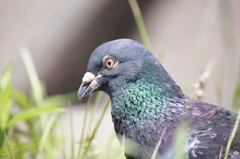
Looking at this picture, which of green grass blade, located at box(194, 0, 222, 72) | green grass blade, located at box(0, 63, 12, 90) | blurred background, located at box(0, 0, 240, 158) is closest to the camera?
green grass blade, located at box(194, 0, 222, 72)

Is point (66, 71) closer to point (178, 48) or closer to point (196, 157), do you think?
point (178, 48)

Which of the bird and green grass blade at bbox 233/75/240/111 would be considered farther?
green grass blade at bbox 233/75/240/111

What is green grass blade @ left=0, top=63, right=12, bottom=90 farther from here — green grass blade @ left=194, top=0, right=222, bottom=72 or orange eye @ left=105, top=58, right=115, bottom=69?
green grass blade @ left=194, top=0, right=222, bottom=72

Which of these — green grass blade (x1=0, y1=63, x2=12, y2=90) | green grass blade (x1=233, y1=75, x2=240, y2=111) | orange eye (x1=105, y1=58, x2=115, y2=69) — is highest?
green grass blade (x1=0, y1=63, x2=12, y2=90)

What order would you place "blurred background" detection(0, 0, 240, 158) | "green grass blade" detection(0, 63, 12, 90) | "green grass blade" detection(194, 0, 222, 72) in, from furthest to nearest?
"blurred background" detection(0, 0, 240, 158) < "green grass blade" detection(0, 63, 12, 90) < "green grass blade" detection(194, 0, 222, 72)

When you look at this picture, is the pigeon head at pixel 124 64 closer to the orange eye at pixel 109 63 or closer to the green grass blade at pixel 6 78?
the orange eye at pixel 109 63

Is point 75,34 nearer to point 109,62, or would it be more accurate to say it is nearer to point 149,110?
point 109,62

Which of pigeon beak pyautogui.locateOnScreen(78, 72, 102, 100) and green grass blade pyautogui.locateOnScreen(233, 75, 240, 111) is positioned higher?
pigeon beak pyautogui.locateOnScreen(78, 72, 102, 100)

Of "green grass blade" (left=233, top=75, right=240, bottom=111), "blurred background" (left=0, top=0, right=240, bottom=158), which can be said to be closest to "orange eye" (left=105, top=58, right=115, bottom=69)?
"green grass blade" (left=233, top=75, right=240, bottom=111)
